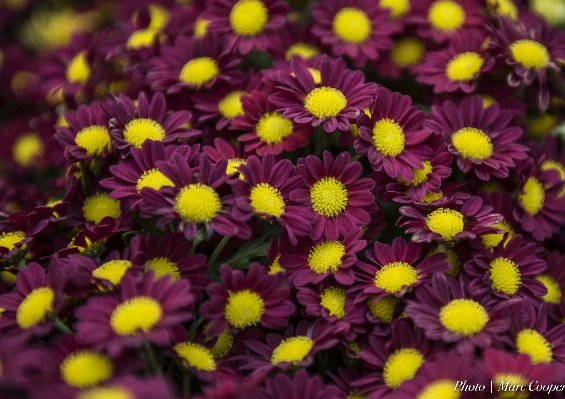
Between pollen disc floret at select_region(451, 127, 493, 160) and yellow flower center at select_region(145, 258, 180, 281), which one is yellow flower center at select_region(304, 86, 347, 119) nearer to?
pollen disc floret at select_region(451, 127, 493, 160)

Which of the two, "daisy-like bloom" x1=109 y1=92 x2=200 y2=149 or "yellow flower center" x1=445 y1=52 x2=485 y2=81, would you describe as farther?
"yellow flower center" x1=445 y1=52 x2=485 y2=81

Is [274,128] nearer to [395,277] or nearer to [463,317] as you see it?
[395,277]

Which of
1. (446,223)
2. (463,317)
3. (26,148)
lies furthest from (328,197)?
(26,148)

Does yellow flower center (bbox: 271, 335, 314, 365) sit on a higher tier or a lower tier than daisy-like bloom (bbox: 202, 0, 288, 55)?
lower

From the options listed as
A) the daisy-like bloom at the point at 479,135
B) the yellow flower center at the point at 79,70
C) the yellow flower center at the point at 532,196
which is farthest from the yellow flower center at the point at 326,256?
the yellow flower center at the point at 79,70

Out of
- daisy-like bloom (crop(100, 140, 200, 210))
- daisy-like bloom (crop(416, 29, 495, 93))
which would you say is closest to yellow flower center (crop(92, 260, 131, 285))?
daisy-like bloom (crop(100, 140, 200, 210))

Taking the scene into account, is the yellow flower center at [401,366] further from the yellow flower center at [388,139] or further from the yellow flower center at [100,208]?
the yellow flower center at [100,208]

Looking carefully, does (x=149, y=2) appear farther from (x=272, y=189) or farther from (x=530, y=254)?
(x=530, y=254)
